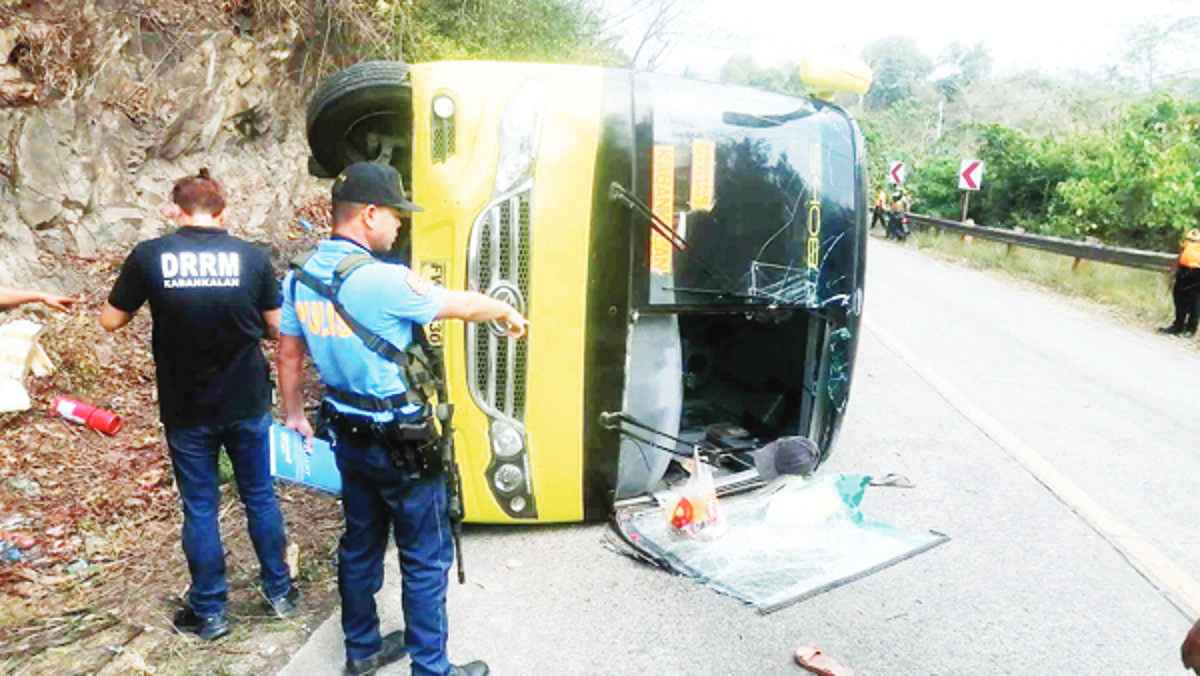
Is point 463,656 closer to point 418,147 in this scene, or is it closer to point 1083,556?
point 418,147

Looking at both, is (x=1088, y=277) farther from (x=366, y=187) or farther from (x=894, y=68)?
(x=894, y=68)

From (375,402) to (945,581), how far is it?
2440mm

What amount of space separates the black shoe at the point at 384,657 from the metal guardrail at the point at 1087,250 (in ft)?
39.6

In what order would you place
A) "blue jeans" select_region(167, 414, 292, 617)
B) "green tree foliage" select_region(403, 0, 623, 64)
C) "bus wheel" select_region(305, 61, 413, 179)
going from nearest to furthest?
"blue jeans" select_region(167, 414, 292, 617), "bus wheel" select_region(305, 61, 413, 179), "green tree foliage" select_region(403, 0, 623, 64)

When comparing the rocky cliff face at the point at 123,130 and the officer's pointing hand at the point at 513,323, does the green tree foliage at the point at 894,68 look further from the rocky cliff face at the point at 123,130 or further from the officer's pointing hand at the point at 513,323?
the officer's pointing hand at the point at 513,323

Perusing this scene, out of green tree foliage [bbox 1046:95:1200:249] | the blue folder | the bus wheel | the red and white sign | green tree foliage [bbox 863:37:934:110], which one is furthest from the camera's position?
green tree foliage [bbox 863:37:934:110]

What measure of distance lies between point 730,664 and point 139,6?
21.2ft

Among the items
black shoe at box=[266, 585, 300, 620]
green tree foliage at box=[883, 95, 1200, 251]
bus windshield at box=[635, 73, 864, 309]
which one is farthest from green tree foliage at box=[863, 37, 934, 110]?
black shoe at box=[266, 585, 300, 620]

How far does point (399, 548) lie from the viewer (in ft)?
9.10

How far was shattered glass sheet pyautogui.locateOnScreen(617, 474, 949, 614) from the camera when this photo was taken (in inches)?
134

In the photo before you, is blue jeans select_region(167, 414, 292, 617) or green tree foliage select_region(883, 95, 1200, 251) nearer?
blue jeans select_region(167, 414, 292, 617)

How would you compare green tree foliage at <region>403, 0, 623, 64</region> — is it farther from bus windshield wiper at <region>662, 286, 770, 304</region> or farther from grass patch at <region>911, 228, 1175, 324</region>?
grass patch at <region>911, 228, 1175, 324</region>

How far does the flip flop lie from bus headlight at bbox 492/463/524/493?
1.38 m

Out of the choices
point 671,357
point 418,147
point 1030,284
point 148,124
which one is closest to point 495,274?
point 418,147
